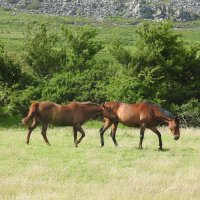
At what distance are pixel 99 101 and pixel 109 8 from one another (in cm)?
13956

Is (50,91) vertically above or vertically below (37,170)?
below

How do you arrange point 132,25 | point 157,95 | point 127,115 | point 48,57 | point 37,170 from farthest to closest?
point 132,25
point 48,57
point 157,95
point 127,115
point 37,170

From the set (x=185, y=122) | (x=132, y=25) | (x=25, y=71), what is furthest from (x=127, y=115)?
(x=132, y=25)

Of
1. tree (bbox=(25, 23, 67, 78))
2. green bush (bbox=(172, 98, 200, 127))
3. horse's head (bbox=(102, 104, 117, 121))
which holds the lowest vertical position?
green bush (bbox=(172, 98, 200, 127))

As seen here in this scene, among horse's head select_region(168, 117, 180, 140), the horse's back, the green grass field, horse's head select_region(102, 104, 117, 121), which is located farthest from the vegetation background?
horse's head select_region(102, 104, 117, 121)

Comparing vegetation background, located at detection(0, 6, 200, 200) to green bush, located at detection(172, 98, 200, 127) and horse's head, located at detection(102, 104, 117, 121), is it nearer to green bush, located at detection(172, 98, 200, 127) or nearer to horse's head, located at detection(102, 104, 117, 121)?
green bush, located at detection(172, 98, 200, 127)

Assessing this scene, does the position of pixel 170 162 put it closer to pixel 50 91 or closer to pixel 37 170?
pixel 37 170

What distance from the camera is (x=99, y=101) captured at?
104ft

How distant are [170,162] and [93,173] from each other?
8.51 feet

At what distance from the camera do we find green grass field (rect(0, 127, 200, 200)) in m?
10.2

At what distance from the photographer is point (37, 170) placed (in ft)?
40.1

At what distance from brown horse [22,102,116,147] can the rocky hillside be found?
138m

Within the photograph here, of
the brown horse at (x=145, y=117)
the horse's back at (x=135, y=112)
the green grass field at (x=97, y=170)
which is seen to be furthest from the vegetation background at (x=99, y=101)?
the horse's back at (x=135, y=112)

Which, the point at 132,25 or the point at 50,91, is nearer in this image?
the point at 50,91
